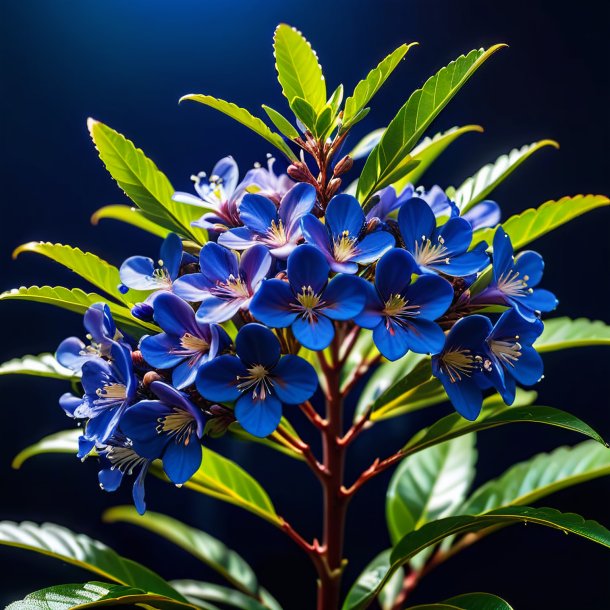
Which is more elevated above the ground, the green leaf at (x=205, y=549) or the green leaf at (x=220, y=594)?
the green leaf at (x=205, y=549)

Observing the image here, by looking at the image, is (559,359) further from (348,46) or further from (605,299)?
(348,46)

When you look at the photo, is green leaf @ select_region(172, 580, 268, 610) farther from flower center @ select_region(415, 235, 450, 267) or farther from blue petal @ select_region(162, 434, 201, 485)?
flower center @ select_region(415, 235, 450, 267)

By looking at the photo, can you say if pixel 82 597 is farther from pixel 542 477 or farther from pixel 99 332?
pixel 542 477

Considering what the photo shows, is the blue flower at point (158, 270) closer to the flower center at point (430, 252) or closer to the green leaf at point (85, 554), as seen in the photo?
the flower center at point (430, 252)

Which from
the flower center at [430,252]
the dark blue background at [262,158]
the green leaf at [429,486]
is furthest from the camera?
the dark blue background at [262,158]

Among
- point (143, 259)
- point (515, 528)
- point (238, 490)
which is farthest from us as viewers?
point (515, 528)

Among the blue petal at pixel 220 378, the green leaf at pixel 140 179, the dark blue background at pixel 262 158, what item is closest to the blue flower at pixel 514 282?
the blue petal at pixel 220 378

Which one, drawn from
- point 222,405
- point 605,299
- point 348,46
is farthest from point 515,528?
point 348,46
